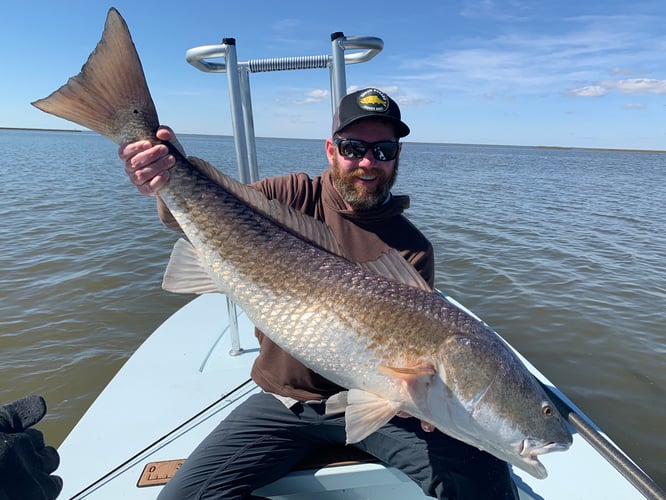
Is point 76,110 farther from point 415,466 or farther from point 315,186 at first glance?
point 415,466

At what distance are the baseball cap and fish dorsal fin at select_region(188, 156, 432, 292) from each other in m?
0.84

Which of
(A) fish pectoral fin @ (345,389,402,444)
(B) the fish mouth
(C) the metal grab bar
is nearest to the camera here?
(B) the fish mouth

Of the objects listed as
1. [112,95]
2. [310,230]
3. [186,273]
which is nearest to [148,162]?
[112,95]

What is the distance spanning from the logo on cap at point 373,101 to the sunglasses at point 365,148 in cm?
23

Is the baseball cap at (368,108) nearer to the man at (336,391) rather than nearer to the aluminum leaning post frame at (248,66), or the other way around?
the man at (336,391)

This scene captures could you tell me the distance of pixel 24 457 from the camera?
1719 millimetres

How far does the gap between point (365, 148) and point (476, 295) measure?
724 centimetres

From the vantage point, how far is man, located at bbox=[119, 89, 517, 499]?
2494 millimetres

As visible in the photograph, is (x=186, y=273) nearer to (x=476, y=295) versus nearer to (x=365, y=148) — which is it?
(x=365, y=148)

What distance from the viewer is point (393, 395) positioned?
7.27 feet

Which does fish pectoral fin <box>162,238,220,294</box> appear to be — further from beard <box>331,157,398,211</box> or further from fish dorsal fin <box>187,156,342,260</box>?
beard <box>331,157,398,211</box>

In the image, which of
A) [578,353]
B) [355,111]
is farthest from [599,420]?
[355,111]

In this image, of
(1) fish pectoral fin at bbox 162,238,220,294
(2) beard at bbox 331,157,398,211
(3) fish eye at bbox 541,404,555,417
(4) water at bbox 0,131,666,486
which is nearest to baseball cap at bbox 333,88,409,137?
(2) beard at bbox 331,157,398,211

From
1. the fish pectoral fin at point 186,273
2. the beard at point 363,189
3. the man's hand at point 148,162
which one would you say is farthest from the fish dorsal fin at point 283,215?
the beard at point 363,189
